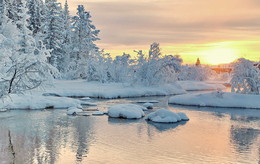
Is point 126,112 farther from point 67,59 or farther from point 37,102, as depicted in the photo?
point 67,59

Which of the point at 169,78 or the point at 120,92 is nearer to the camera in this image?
the point at 120,92

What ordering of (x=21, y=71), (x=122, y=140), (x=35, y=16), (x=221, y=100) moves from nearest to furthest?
(x=21, y=71) < (x=122, y=140) < (x=221, y=100) < (x=35, y=16)

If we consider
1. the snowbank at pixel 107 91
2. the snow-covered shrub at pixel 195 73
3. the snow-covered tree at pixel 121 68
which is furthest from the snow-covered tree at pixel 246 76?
the snow-covered shrub at pixel 195 73

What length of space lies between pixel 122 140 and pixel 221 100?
696 inches

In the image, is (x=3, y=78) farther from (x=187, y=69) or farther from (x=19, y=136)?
(x=187, y=69)

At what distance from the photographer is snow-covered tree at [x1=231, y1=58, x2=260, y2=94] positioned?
32.9 meters

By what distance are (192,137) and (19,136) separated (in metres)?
9.16

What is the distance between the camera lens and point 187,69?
8056 centimetres

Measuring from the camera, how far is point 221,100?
29844mm

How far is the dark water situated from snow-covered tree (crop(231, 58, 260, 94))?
39.1 feet

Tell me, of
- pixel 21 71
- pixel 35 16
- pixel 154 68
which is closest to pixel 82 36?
pixel 35 16

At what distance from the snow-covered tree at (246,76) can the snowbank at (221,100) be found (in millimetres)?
3326

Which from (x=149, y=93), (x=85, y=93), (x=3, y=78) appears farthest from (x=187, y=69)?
(x=3, y=78)

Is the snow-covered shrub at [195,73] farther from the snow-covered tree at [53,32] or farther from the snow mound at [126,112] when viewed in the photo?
the snow mound at [126,112]
